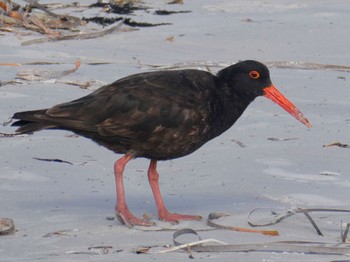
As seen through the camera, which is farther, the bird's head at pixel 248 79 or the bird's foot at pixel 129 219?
the bird's head at pixel 248 79

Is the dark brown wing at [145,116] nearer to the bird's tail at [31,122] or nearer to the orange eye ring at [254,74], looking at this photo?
the bird's tail at [31,122]

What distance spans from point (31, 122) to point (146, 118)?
611mm

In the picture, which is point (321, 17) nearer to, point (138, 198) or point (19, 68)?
point (19, 68)

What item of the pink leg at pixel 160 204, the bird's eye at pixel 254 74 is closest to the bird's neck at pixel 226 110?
the bird's eye at pixel 254 74

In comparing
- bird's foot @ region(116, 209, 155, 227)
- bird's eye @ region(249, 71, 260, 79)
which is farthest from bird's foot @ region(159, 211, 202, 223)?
bird's eye @ region(249, 71, 260, 79)

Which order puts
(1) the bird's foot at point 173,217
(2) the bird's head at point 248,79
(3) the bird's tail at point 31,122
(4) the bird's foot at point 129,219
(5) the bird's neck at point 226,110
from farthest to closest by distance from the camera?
(2) the bird's head at point 248,79 < (5) the bird's neck at point 226,110 < (3) the bird's tail at point 31,122 < (1) the bird's foot at point 173,217 < (4) the bird's foot at point 129,219

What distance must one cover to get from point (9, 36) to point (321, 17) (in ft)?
10.1

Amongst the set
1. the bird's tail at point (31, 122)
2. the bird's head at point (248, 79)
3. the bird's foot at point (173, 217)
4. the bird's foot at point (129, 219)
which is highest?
the bird's head at point (248, 79)

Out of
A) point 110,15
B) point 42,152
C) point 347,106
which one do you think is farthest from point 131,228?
point 110,15

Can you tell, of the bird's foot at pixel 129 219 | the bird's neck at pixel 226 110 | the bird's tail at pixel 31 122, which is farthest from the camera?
the bird's neck at pixel 226 110

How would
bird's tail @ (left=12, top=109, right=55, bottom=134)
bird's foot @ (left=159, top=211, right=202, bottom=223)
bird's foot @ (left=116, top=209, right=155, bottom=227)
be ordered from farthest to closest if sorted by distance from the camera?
bird's tail @ (left=12, top=109, right=55, bottom=134) → bird's foot @ (left=159, top=211, right=202, bottom=223) → bird's foot @ (left=116, top=209, right=155, bottom=227)

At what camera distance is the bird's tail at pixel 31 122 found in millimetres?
5809

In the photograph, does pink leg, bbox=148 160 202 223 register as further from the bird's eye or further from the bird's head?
the bird's eye

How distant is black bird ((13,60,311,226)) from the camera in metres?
5.85
